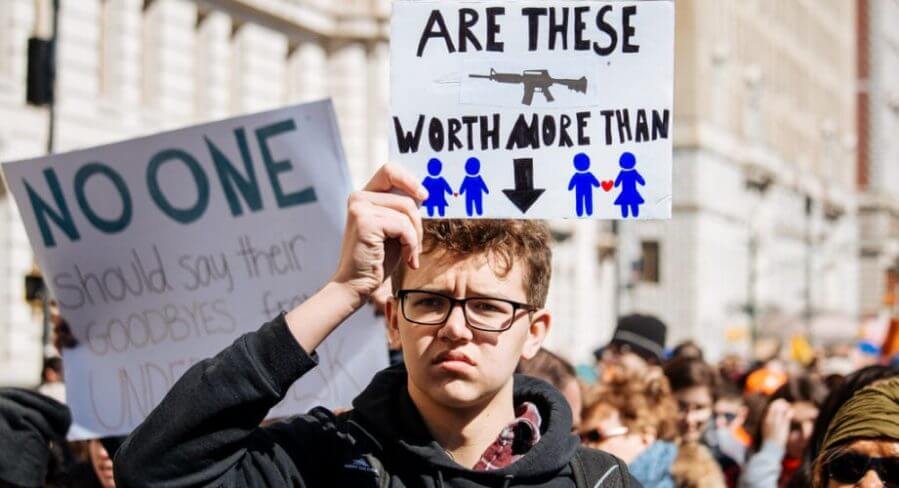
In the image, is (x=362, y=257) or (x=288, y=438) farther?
(x=288, y=438)

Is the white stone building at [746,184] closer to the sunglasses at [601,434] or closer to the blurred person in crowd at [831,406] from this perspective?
the sunglasses at [601,434]

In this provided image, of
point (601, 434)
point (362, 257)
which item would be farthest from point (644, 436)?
point (362, 257)

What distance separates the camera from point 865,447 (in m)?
3.70

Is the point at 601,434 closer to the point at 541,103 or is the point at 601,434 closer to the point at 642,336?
the point at 541,103

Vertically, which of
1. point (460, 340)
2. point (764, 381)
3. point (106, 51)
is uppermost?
point (106, 51)

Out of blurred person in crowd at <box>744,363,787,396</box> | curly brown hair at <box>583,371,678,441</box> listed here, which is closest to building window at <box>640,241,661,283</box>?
blurred person in crowd at <box>744,363,787,396</box>

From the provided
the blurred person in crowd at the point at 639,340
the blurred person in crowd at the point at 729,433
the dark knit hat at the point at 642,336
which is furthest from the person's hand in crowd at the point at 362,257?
the dark knit hat at the point at 642,336

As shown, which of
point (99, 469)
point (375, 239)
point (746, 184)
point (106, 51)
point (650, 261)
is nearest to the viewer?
point (375, 239)

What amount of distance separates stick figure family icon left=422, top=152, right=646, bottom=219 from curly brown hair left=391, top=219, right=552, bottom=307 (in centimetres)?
4

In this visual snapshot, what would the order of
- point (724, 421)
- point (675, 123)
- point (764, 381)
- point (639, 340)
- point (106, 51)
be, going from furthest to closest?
point (675, 123) < point (106, 51) < point (764, 381) < point (639, 340) < point (724, 421)

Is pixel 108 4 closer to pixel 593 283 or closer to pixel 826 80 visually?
pixel 593 283

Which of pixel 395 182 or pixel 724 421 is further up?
pixel 395 182

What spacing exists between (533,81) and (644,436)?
3.20 m

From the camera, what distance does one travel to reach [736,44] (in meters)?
64.4
